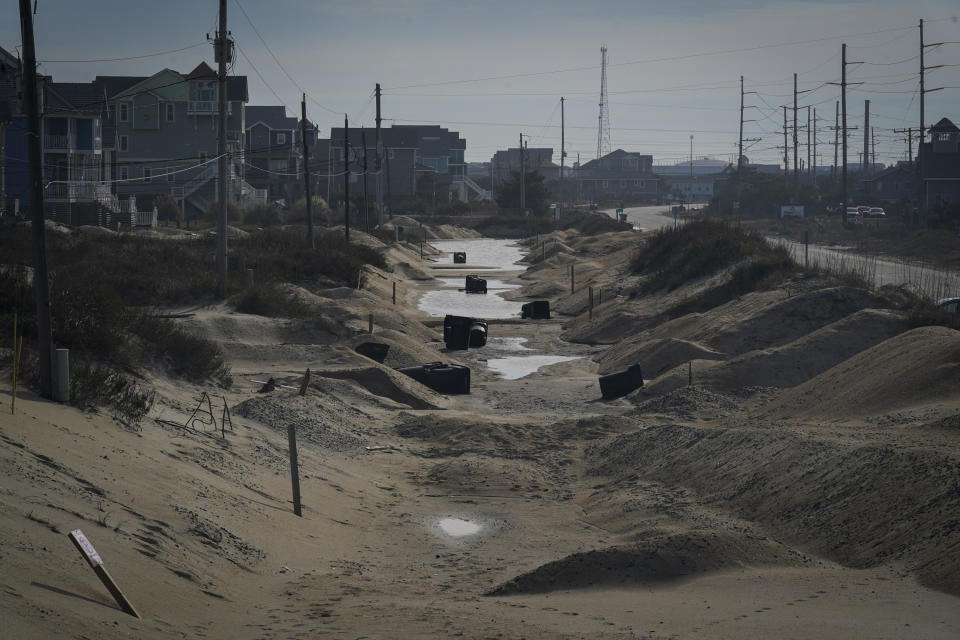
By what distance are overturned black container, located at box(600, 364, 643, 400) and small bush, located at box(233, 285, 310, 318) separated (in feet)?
36.1

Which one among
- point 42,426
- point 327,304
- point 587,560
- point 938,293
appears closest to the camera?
point 587,560

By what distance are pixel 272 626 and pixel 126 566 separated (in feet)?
4.67

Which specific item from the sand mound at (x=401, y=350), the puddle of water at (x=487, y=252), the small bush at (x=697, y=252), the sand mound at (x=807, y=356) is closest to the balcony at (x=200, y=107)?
the puddle of water at (x=487, y=252)

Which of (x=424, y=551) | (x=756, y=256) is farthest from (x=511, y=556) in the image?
(x=756, y=256)

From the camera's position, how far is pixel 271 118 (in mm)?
120438

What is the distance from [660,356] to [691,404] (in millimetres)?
5732

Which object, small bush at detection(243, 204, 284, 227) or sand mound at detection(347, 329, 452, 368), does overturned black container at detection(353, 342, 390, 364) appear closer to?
sand mound at detection(347, 329, 452, 368)

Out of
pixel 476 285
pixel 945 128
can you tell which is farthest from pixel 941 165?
pixel 476 285

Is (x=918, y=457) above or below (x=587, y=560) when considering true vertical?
above

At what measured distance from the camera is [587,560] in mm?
11531

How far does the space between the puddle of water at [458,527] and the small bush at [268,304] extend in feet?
58.5

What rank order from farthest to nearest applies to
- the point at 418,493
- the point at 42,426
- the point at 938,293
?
the point at 938,293, the point at 418,493, the point at 42,426

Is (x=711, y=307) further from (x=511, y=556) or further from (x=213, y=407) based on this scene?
(x=511, y=556)

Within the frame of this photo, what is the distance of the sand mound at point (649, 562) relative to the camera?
1116cm
